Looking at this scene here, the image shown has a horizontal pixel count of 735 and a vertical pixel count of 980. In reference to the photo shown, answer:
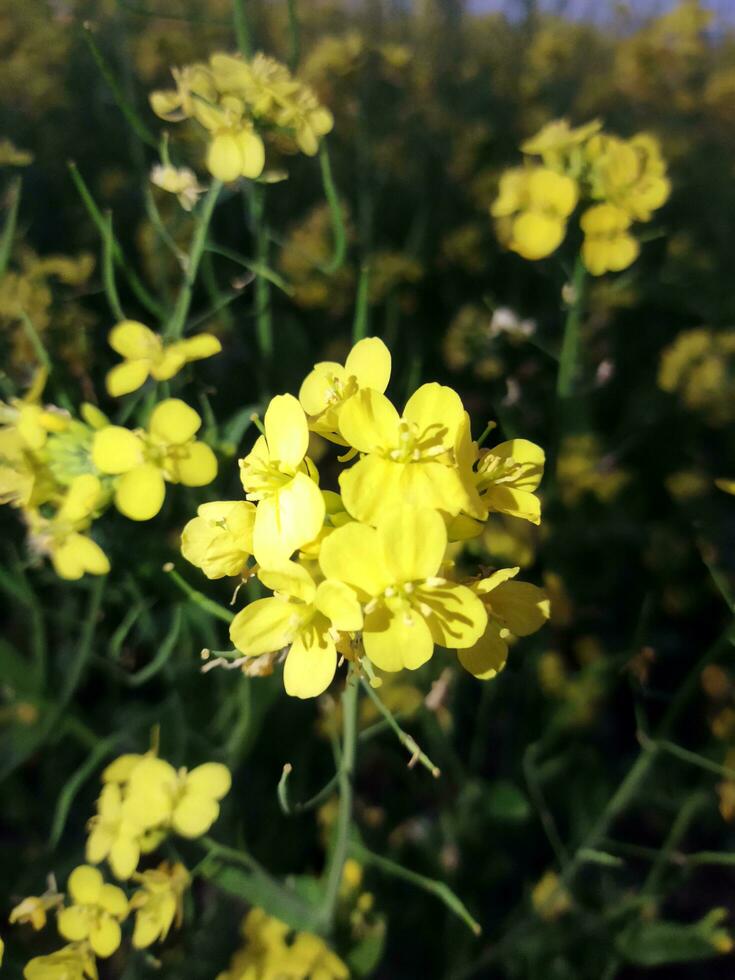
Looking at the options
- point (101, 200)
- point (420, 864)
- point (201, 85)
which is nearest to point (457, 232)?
point (101, 200)

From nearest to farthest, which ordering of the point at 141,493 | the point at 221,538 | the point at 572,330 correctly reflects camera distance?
1. the point at 221,538
2. the point at 141,493
3. the point at 572,330

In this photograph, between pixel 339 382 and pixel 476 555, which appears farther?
pixel 476 555

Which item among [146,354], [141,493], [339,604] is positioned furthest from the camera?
[146,354]

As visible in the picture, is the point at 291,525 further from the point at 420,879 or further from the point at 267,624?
the point at 420,879

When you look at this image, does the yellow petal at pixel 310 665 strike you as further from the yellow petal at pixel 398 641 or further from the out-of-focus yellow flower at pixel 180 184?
the out-of-focus yellow flower at pixel 180 184

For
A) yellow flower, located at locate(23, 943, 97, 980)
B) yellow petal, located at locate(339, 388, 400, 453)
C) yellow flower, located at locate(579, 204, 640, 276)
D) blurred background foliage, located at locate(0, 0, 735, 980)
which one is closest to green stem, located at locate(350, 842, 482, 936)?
blurred background foliage, located at locate(0, 0, 735, 980)

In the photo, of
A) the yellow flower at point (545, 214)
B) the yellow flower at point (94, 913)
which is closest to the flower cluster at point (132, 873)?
the yellow flower at point (94, 913)

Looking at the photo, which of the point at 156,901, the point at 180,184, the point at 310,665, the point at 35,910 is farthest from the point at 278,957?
the point at 180,184
